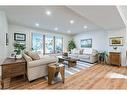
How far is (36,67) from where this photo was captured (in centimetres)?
323

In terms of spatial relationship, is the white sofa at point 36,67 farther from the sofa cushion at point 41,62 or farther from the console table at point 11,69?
the console table at point 11,69

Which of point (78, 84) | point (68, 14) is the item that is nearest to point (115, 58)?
point (68, 14)

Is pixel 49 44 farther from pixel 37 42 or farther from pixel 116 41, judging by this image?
pixel 116 41

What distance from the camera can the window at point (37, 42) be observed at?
7242 mm

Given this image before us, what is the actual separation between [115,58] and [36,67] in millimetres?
4612

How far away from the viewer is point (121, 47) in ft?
19.5

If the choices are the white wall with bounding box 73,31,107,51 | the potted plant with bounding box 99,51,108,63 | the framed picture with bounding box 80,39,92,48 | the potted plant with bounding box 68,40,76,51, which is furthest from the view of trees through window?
the potted plant with bounding box 99,51,108,63

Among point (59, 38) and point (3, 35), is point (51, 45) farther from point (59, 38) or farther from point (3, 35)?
point (3, 35)

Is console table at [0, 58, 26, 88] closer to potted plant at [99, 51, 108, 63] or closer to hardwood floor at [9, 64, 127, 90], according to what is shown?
hardwood floor at [9, 64, 127, 90]

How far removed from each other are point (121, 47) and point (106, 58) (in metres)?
1.17

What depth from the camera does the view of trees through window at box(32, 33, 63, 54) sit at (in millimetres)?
7375

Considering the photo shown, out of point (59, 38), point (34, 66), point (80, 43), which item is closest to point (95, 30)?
point (80, 43)

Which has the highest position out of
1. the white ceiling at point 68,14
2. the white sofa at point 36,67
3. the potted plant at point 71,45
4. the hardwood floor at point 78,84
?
the white ceiling at point 68,14

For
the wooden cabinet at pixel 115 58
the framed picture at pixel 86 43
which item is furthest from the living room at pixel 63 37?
the wooden cabinet at pixel 115 58
